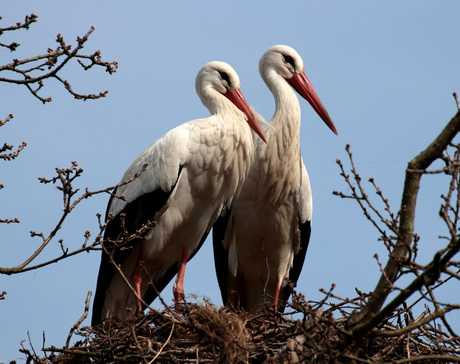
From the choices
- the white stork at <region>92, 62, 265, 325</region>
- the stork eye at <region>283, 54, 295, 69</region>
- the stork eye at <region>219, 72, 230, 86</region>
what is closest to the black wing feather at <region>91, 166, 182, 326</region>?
the white stork at <region>92, 62, 265, 325</region>

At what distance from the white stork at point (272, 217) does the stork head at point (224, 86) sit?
11.6 inches

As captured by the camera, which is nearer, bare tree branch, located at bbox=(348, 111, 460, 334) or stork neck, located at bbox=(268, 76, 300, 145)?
bare tree branch, located at bbox=(348, 111, 460, 334)

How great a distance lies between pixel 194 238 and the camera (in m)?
5.91

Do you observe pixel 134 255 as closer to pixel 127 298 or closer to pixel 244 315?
pixel 127 298

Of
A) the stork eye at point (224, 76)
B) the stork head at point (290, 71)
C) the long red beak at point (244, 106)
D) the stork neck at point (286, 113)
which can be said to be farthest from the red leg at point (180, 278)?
the stork head at point (290, 71)

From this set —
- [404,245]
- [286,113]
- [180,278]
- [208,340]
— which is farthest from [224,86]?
[404,245]

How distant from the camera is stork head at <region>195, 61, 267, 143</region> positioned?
6.18m

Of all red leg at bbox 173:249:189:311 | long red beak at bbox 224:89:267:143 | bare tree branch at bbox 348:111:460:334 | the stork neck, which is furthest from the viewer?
the stork neck

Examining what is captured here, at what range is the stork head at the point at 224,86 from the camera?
20.3 feet

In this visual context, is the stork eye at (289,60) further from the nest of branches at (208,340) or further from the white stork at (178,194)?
the nest of branches at (208,340)

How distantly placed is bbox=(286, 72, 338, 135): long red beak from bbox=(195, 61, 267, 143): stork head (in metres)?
0.81

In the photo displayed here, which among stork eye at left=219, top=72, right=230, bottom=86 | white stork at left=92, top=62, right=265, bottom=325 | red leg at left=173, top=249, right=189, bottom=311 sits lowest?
red leg at left=173, top=249, right=189, bottom=311

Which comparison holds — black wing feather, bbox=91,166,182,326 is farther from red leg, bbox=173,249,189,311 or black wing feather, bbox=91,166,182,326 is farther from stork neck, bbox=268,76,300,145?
stork neck, bbox=268,76,300,145

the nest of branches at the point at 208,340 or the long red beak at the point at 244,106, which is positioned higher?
the long red beak at the point at 244,106
